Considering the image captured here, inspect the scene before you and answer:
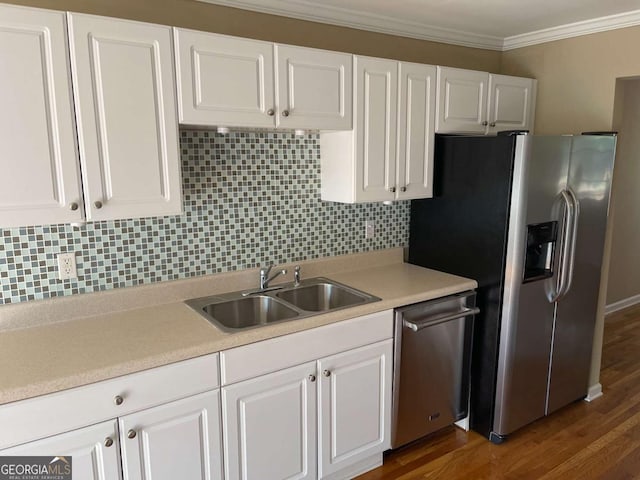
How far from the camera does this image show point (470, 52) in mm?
3223

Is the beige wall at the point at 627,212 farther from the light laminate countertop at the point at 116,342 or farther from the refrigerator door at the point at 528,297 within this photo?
the light laminate countertop at the point at 116,342

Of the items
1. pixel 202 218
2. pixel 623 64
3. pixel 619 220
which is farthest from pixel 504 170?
pixel 619 220

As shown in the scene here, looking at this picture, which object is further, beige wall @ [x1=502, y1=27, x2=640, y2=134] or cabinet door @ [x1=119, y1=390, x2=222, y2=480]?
beige wall @ [x1=502, y1=27, x2=640, y2=134]

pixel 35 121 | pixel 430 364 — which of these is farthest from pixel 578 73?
pixel 35 121

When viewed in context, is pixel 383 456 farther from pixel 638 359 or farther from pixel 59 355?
pixel 638 359

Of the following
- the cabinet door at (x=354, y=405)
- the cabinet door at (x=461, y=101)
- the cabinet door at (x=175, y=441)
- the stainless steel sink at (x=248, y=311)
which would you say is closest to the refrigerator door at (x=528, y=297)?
the cabinet door at (x=461, y=101)

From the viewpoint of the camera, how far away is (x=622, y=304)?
4.86 meters

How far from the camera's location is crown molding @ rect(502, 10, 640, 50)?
8.73ft

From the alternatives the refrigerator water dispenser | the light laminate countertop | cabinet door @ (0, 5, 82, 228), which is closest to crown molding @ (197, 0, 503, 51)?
cabinet door @ (0, 5, 82, 228)

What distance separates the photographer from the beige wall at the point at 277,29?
2.01 meters

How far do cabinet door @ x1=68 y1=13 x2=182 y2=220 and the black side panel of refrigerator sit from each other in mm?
1575

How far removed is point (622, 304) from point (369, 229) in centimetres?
354

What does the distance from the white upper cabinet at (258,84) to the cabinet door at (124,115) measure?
0.09 m

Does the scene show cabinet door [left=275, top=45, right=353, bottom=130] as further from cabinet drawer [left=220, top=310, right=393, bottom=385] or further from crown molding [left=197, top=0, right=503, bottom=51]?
cabinet drawer [left=220, top=310, right=393, bottom=385]
